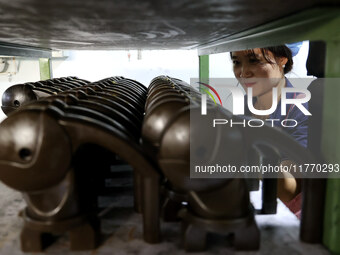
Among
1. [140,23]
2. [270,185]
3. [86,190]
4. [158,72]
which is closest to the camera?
[86,190]

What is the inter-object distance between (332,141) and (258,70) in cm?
151

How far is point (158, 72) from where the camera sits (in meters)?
4.99

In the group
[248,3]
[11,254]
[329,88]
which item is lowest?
[11,254]

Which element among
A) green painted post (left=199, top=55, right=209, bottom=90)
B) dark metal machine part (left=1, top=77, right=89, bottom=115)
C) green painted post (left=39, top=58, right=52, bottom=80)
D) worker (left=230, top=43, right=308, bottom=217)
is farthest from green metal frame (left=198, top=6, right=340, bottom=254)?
green painted post (left=39, top=58, right=52, bottom=80)

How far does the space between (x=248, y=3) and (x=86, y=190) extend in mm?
603

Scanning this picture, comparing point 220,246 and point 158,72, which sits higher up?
point 158,72

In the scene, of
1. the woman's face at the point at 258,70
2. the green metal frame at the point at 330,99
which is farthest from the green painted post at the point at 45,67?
the green metal frame at the point at 330,99

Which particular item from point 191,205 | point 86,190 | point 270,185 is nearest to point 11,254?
point 86,190

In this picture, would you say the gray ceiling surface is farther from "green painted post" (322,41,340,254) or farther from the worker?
the worker

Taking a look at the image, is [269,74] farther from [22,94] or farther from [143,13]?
[22,94]

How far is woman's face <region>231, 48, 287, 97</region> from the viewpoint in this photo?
2166mm

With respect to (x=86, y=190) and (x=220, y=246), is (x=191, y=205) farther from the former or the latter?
(x=86, y=190)

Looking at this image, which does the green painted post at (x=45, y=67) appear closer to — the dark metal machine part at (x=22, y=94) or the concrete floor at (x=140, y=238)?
the dark metal machine part at (x=22, y=94)

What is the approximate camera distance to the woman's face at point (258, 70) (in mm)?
2166
